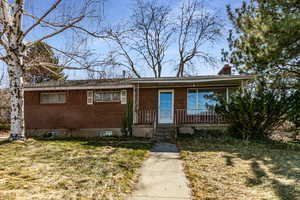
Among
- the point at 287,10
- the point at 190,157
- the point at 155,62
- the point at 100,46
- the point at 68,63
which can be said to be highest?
the point at 155,62

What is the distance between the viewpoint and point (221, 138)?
8367mm

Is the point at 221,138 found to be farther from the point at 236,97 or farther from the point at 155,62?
the point at 155,62

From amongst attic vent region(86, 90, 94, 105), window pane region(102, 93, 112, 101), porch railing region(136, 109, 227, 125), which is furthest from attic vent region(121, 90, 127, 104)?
attic vent region(86, 90, 94, 105)

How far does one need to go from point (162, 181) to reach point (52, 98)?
35.0 ft

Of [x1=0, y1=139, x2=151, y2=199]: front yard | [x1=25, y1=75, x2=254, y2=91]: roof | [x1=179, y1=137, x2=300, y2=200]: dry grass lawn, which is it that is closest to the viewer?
[x1=0, y1=139, x2=151, y2=199]: front yard

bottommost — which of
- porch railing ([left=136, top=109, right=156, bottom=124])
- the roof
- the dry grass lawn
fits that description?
the dry grass lawn

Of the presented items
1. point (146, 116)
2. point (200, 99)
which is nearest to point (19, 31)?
point (146, 116)

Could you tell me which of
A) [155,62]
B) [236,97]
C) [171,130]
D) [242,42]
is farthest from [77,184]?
[155,62]

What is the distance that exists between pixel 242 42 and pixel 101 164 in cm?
913

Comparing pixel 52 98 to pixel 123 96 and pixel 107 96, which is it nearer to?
pixel 107 96

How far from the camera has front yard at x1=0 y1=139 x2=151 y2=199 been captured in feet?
9.73

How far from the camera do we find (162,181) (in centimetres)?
361

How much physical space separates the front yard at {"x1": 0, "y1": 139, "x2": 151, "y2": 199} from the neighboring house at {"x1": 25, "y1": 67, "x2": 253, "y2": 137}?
192 inches

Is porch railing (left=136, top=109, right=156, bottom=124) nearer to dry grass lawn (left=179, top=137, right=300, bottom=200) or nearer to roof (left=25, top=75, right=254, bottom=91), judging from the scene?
roof (left=25, top=75, right=254, bottom=91)
